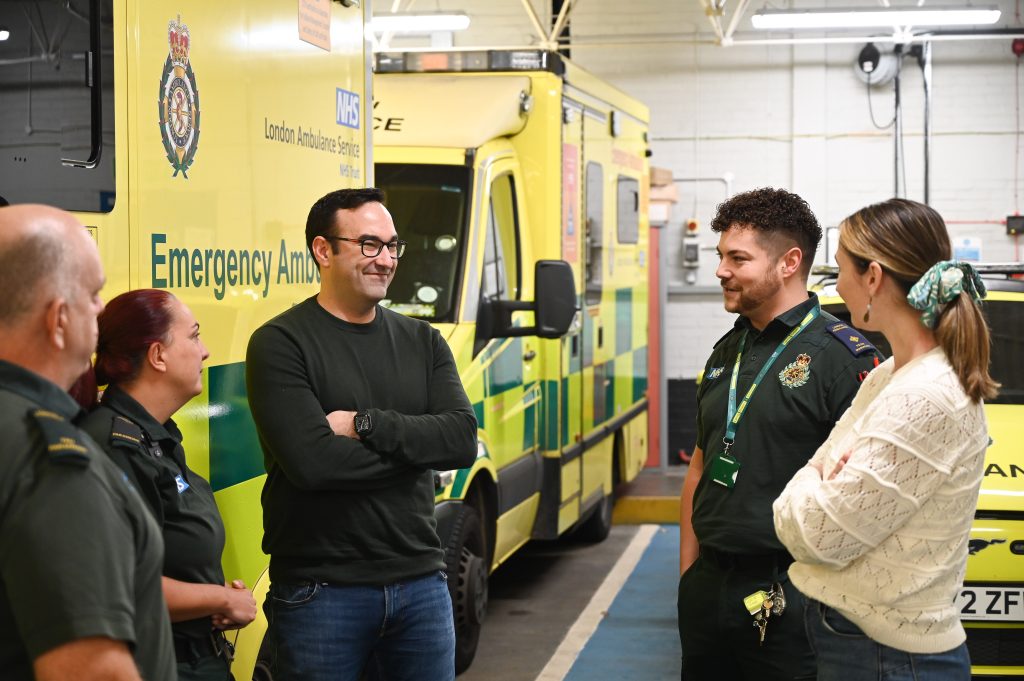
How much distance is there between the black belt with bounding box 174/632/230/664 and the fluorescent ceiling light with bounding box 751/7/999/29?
9.96m

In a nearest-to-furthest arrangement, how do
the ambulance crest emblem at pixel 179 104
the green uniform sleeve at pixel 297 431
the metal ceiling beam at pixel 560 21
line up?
the ambulance crest emblem at pixel 179 104
the green uniform sleeve at pixel 297 431
the metal ceiling beam at pixel 560 21

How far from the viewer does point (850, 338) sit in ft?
11.4

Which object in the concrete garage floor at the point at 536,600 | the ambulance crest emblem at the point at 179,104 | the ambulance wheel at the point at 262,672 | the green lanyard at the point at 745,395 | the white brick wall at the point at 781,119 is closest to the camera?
→ the ambulance crest emblem at the point at 179,104

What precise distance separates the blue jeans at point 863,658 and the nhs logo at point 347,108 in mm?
2209

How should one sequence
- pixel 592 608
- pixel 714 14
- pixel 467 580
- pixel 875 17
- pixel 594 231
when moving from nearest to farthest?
1. pixel 467 580
2. pixel 592 608
3. pixel 594 231
4. pixel 875 17
5. pixel 714 14

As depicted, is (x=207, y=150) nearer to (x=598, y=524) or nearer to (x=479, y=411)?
(x=479, y=411)

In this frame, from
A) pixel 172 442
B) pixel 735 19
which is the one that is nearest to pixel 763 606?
pixel 172 442

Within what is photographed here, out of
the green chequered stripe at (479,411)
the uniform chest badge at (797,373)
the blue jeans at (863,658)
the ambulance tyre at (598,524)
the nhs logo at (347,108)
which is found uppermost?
the nhs logo at (347,108)

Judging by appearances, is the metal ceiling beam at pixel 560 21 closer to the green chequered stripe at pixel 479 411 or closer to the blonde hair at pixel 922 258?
the green chequered stripe at pixel 479 411

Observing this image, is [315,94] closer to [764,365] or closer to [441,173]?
[764,365]

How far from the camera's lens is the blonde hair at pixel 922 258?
2.52m

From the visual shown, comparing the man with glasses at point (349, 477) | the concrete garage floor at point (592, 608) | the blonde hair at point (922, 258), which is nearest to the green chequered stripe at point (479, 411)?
the concrete garage floor at point (592, 608)

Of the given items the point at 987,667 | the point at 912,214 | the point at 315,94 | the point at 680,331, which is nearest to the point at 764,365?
the point at 912,214

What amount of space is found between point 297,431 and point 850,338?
1416 millimetres
